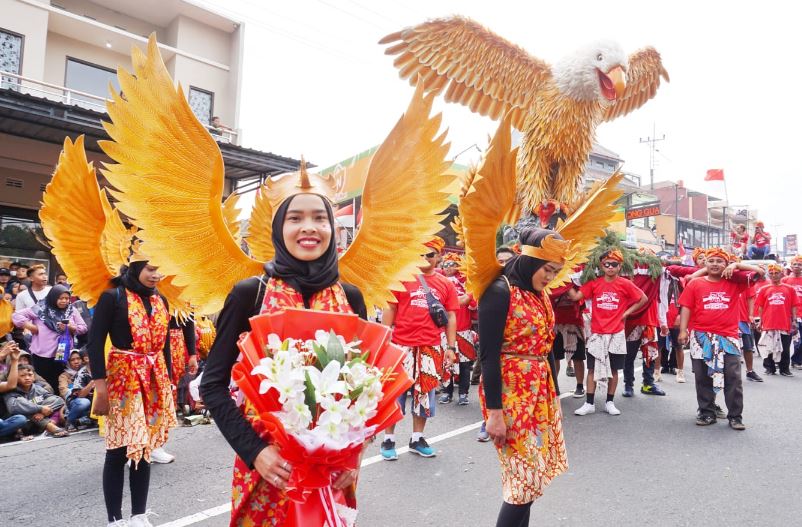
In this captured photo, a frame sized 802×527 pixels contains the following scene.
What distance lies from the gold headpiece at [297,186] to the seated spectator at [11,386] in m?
5.17

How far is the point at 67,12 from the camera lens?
1343 centimetres

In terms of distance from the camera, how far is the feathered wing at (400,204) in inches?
84.0

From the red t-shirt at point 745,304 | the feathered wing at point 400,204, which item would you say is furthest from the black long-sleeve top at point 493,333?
the red t-shirt at point 745,304

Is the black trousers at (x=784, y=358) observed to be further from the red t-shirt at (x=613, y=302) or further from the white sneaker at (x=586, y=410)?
the white sneaker at (x=586, y=410)

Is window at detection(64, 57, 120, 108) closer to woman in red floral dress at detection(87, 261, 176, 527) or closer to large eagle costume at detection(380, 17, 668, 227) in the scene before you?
large eagle costume at detection(380, 17, 668, 227)

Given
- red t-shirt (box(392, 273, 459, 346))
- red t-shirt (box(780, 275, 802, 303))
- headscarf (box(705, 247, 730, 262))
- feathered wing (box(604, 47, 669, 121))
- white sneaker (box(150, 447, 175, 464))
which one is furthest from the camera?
red t-shirt (box(780, 275, 802, 303))

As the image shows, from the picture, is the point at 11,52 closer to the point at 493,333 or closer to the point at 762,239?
the point at 493,333

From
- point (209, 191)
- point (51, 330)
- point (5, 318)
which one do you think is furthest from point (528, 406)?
point (5, 318)

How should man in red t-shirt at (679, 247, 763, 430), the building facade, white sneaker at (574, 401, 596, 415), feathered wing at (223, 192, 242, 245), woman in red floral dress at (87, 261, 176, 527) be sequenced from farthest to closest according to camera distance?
the building facade, white sneaker at (574, 401, 596, 415), man in red t-shirt at (679, 247, 763, 430), woman in red floral dress at (87, 261, 176, 527), feathered wing at (223, 192, 242, 245)

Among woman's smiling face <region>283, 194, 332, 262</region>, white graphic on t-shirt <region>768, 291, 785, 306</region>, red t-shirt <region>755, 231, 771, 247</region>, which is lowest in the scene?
white graphic on t-shirt <region>768, 291, 785, 306</region>

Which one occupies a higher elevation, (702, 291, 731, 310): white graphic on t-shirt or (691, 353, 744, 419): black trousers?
(702, 291, 731, 310): white graphic on t-shirt

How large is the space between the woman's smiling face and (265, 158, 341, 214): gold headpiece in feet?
0.13

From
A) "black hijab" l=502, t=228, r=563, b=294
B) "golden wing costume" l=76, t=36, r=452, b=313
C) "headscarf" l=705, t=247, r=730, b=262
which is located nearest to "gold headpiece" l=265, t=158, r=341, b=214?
"golden wing costume" l=76, t=36, r=452, b=313

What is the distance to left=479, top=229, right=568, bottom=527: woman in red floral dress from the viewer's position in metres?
2.51
